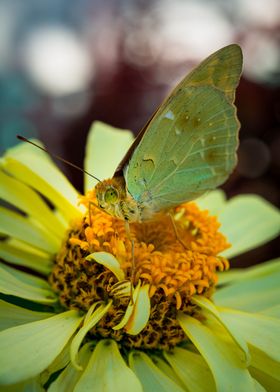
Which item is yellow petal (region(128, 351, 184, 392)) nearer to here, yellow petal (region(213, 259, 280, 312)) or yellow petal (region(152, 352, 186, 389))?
yellow petal (region(152, 352, 186, 389))

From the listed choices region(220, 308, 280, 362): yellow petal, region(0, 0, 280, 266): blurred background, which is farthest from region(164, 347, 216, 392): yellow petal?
region(0, 0, 280, 266): blurred background

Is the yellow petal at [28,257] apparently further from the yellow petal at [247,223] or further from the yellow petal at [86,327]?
the yellow petal at [247,223]

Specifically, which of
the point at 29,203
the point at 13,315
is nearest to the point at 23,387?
the point at 13,315

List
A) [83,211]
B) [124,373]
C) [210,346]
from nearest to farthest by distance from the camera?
1. [124,373]
2. [210,346]
3. [83,211]

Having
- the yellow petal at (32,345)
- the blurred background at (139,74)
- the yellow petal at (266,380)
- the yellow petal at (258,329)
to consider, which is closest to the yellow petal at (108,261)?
the yellow petal at (32,345)

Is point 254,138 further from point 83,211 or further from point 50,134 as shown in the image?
point 83,211

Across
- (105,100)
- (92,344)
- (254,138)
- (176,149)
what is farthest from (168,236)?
(254,138)

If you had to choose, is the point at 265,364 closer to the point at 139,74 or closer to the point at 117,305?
the point at 117,305
